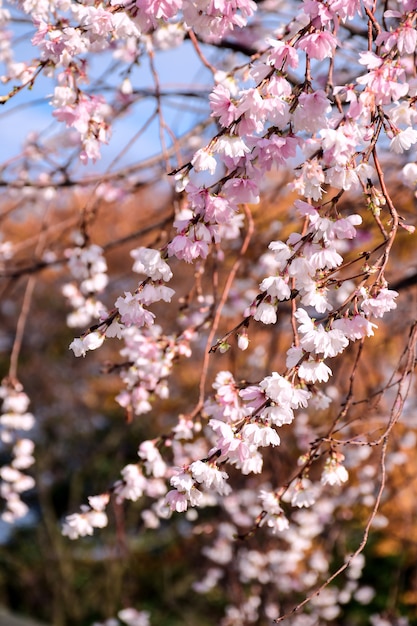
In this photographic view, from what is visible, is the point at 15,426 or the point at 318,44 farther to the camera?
the point at 15,426

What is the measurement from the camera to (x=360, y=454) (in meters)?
3.17

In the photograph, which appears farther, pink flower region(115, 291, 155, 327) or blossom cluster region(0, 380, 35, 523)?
blossom cluster region(0, 380, 35, 523)

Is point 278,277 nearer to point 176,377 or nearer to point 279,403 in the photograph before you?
point 279,403

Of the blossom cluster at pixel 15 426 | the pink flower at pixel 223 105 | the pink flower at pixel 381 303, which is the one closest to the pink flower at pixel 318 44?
the pink flower at pixel 223 105

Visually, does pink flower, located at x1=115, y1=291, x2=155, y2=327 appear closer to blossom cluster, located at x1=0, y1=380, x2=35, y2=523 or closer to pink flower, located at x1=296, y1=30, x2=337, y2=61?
pink flower, located at x1=296, y1=30, x2=337, y2=61

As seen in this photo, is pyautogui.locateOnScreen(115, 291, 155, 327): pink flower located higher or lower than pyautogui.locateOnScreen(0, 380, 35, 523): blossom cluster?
lower

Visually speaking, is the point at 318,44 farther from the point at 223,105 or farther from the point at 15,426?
the point at 15,426

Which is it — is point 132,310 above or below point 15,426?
below

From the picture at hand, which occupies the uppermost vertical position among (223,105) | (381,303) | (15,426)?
(15,426)

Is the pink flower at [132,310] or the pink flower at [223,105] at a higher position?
the pink flower at [223,105]

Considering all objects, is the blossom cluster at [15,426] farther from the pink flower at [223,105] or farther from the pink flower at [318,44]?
the pink flower at [318,44]

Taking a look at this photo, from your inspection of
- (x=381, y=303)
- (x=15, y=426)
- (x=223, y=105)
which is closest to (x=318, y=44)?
(x=223, y=105)

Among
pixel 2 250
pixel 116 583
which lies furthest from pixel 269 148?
pixel 116 583

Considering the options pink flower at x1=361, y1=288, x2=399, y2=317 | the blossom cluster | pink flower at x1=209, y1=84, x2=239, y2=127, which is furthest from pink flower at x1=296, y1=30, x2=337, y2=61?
the blossom cluster
